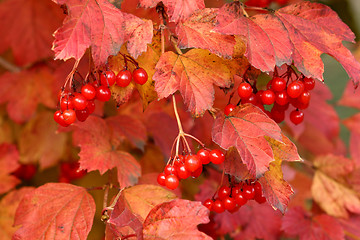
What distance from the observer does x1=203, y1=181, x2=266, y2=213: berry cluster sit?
752 millimetres

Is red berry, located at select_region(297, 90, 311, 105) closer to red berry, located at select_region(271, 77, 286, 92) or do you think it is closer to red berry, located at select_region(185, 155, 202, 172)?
red berry, located at select_region(271, 77, 286, 92)

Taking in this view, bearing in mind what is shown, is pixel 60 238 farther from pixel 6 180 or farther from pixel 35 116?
pixel 35 116

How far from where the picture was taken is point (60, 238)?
794 millimetres

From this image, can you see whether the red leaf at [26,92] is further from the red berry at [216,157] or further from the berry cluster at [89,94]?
the red berry at [216,157]

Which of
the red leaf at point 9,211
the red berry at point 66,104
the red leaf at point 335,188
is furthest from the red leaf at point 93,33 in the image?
the red leaf at point 335,188

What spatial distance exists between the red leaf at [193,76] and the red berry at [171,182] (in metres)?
0.13

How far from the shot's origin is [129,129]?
1.07 metres

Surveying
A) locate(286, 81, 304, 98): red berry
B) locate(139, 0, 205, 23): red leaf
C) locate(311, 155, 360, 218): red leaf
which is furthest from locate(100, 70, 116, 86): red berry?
locate(311, 155, 360, 218): red leaf

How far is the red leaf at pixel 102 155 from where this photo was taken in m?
0.92

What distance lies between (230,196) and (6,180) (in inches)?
29.5

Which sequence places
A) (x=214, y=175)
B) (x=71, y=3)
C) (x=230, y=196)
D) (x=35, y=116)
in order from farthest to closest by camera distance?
(x=35, y=116) → (x=214, y=175) → (x=230, y=196) → (x=71, y=3)

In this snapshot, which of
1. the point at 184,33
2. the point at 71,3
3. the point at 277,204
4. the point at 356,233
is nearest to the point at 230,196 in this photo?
the point at 277,204

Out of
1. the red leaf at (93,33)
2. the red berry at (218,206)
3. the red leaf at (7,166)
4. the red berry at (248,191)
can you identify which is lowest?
the red leaf at (7,166)

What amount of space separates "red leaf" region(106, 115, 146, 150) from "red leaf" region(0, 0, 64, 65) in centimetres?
48
